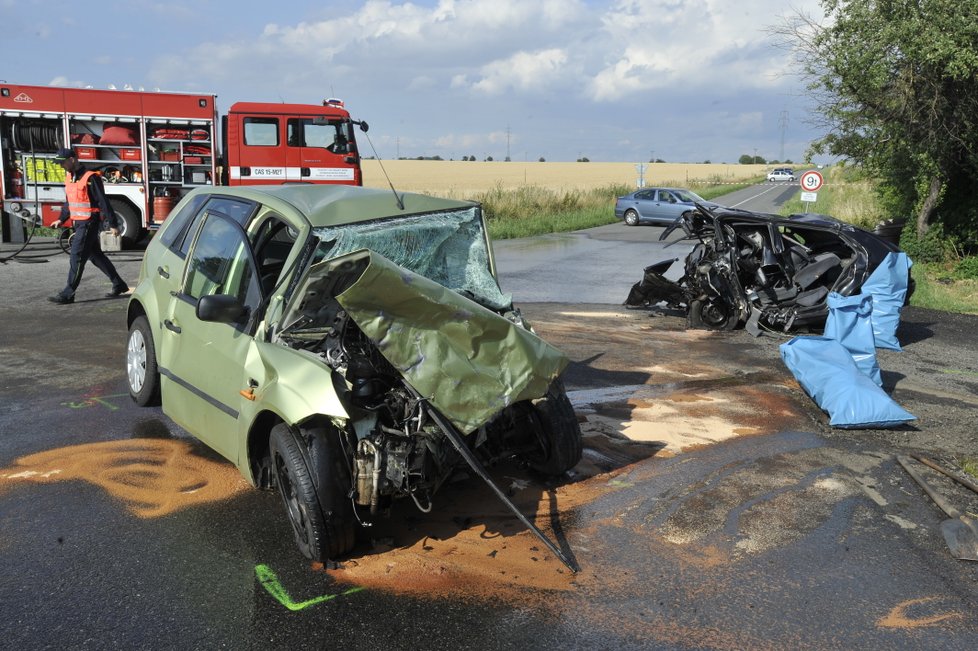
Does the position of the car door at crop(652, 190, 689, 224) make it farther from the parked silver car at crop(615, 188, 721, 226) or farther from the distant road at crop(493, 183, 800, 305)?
the distant road at crop(493, 183, 800, 305)

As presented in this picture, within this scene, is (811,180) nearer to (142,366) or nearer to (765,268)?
(765,268)

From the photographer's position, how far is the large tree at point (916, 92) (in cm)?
1653

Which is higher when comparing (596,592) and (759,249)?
(759,249)

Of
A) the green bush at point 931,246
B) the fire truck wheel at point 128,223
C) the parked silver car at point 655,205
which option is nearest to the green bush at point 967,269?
the green bush at point 931,246

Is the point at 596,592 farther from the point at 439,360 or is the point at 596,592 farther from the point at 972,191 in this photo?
the point at 972,191

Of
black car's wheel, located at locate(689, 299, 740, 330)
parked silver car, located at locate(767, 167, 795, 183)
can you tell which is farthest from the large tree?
parked silver car, located at locate(767, 167, 795, 183)

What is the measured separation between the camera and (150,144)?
18.3 metres

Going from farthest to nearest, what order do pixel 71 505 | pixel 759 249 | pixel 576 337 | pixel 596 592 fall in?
pixel 759 249 < pixel 576 337 < pixel 71 505 < pixel 596 592

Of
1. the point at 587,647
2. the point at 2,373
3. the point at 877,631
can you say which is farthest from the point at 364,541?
the point at 2,373

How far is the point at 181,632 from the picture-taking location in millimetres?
3496

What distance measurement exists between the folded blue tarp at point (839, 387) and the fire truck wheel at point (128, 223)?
15.4m

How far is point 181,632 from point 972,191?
20.6 m

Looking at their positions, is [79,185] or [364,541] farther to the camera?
[79,185]

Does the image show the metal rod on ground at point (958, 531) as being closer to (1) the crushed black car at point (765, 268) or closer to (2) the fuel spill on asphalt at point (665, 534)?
(2) the fuel spill on asphalt at point (665, 534)
